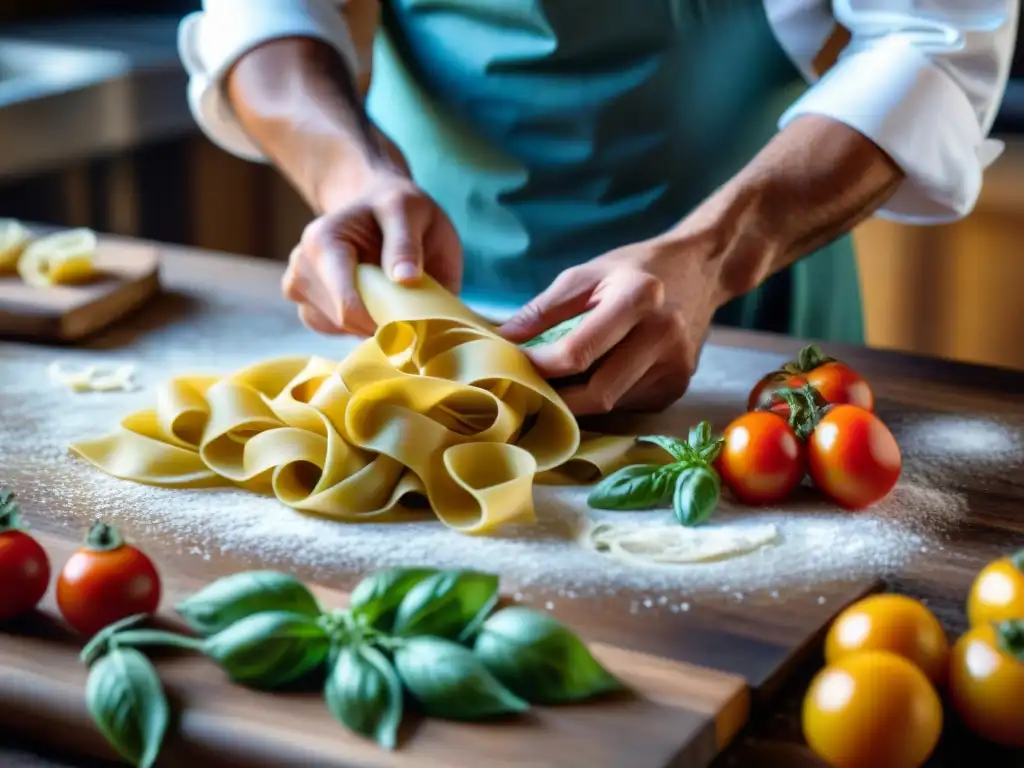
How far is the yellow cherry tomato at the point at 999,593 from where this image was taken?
0.92 meters

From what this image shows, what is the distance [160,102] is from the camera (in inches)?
118

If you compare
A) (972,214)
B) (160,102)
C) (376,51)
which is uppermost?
(376,51)

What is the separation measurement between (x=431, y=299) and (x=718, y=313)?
664 mm

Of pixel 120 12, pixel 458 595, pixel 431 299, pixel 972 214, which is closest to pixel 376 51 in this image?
pixel 431 299

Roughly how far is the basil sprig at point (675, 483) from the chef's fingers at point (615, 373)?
128 millimetres

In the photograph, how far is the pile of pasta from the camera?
176 cm

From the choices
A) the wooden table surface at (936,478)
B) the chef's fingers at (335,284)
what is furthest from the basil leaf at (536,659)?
the chef's fingers at (335,284)

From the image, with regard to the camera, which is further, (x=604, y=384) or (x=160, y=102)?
(x=160, y=102)

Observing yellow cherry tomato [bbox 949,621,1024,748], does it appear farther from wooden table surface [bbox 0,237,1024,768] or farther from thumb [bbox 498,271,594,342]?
thumb [bbox 498,271,594,342]

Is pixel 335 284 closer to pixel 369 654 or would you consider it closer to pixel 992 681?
pixel 369 654

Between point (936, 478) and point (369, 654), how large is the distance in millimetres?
673

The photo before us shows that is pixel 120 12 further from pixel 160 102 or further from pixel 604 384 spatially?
pixel 604 384

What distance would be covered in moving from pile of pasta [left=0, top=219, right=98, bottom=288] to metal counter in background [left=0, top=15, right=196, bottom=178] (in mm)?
818

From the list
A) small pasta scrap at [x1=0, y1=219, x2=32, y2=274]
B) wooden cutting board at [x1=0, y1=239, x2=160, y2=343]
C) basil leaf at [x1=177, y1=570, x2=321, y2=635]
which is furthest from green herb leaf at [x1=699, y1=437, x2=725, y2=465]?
small pasta scrap at [x1=0, y1=219, x2=32, y2=274]
